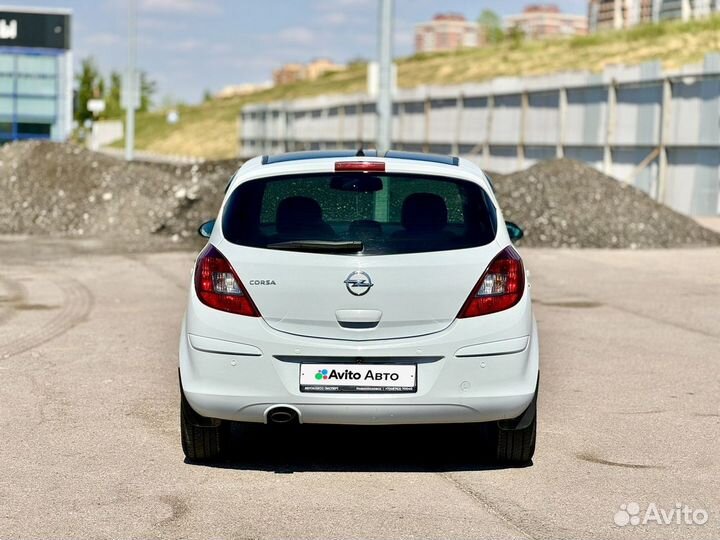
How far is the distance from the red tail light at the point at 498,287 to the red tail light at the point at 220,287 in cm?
103

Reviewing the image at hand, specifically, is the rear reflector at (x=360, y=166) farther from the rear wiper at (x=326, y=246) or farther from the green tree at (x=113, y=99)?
the green tree at (x=113, y=99)

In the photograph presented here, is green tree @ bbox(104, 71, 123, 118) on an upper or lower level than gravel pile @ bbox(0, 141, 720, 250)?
lower

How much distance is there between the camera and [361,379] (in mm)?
6348

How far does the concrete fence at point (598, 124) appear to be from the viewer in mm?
28828

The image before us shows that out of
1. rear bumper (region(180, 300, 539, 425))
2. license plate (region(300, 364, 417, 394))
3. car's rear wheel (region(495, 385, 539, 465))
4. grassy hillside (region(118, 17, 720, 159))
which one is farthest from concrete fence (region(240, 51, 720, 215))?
license plate (region(300, 364, 417, 394))

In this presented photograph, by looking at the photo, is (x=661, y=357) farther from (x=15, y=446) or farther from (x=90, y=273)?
(x=90, y=273)

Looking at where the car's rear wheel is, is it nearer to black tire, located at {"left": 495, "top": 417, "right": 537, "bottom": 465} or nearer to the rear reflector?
black tire, located at {"left": 495, "top": 417, "right": 537, "bottom": 465}

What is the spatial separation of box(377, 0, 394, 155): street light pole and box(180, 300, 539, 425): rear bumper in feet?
57.8

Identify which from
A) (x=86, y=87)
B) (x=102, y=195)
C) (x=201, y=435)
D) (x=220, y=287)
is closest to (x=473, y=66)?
(x=86, y=87)

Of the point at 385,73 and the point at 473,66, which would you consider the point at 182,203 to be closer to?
the point at 385,73

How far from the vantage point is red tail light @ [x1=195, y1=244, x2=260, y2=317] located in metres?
6.47

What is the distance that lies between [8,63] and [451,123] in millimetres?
42082

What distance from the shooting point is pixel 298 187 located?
22.0 feet

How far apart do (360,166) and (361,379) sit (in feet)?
3.64
